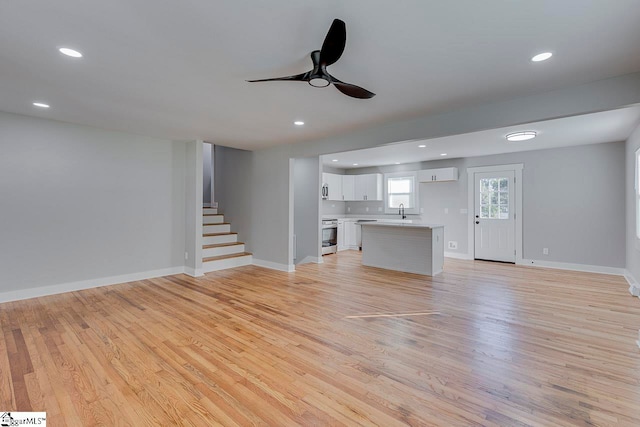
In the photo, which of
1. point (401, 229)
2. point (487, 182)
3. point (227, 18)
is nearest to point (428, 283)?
point (401, 229)

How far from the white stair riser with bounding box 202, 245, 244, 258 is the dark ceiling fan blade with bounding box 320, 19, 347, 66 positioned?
4830 millimetres

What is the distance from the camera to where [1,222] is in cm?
388

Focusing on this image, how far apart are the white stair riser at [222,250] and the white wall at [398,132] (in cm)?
35

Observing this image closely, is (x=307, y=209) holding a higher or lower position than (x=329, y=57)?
lower

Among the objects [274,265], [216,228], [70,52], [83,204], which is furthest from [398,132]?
[83,204]

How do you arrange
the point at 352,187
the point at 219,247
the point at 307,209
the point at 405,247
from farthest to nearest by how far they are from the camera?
the point at 352,187
the point at 307,209
the point at 219,247
the point at 405,247

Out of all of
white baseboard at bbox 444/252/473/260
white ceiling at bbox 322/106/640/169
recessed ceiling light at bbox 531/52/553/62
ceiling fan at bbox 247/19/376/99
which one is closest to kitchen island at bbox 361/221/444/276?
white ceiling at bbox 322/106/640/169

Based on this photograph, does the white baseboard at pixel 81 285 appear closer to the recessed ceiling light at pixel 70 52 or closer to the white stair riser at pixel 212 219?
the white stair riser at pixel 212 219

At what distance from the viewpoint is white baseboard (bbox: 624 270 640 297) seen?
4141 millimetres

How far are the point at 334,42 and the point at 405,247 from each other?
14.7 feet

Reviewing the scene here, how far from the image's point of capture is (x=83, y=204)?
453 centimetres

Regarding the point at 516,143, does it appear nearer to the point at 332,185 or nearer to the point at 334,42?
the point at 332,185

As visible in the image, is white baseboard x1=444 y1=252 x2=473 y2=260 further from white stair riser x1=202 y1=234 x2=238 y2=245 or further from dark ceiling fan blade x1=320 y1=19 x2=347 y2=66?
dark ceiling fan blade x1=320 y1=19 x2=347 y2=66

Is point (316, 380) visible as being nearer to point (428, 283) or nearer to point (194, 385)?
point (194, 385)
